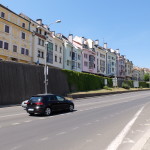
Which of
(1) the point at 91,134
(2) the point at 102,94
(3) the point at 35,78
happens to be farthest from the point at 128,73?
(1) the point at 91,134

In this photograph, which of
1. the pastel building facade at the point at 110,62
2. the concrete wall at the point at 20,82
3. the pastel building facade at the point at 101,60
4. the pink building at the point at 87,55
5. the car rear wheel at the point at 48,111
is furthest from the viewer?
the pastel building facade at the point at 110,62

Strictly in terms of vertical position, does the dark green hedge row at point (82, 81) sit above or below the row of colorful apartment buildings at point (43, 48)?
below

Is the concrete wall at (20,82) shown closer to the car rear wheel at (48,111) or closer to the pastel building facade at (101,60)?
the car rear wheel at (48,111)

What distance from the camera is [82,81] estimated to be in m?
46.5

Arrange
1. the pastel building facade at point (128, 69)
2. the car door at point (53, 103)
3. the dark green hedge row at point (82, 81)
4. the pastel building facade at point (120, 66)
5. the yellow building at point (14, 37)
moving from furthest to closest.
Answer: the pastel building facade at point (128, 69), the pastel building facade at point (120, 66), the yellow building at point (14, 37), the dark green hedge row at point (82, 81), the car door at point (53, 103)

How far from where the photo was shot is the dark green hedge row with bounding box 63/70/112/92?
42037 mm

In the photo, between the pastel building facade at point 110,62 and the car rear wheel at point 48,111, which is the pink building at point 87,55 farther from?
the car rear wheel at point 48,111

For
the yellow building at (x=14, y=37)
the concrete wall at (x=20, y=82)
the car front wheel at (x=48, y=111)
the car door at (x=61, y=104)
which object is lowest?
the car front wheel at (x=48, y=111)

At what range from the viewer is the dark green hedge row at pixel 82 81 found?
42.0 meters

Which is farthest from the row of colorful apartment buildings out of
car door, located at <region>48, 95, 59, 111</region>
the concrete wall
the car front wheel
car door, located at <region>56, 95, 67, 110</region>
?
the car front wheel

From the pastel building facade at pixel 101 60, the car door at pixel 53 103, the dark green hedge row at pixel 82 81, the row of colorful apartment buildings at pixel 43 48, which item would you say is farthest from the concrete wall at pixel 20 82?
the pastel building facade at pixel 101 60

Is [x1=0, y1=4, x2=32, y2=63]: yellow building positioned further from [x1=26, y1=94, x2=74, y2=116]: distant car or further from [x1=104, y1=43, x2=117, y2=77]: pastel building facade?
[x1=104, y1=43, x2=117, y2=77]: pastel building facade

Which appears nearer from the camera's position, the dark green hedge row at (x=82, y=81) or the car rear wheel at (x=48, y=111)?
the car rear wheel at (x=48, y=111)

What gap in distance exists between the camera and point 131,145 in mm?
7191
